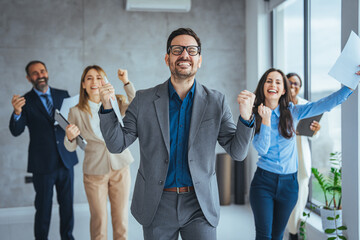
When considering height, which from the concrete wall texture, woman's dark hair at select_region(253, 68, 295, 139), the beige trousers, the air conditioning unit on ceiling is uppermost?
the air conditioning unit on ceiling

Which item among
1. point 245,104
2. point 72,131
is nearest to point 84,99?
point 72,131

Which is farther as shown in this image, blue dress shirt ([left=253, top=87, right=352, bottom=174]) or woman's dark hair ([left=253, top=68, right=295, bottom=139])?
woman's dark hair ([left=253, top=68, right=295, bottom=139])

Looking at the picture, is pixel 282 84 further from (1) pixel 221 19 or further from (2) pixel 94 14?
(2) pixel 94 14

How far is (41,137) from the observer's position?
3.67 m

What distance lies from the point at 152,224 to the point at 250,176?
366cm

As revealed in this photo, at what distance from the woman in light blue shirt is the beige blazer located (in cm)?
122

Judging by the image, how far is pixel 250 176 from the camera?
5.49 metres

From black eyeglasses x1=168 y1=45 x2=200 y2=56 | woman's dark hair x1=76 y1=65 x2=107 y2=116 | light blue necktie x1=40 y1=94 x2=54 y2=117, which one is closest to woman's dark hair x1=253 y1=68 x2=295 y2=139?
black eyeglasses x1=168 y1=45 x2=200 y2=56

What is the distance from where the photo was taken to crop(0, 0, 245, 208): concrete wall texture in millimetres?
4973

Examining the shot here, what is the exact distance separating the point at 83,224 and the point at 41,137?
1424 mm

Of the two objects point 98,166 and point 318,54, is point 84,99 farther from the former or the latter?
point 318,54

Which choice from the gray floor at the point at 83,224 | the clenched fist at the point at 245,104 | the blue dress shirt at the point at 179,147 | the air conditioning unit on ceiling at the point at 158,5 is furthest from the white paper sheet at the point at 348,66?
the air conditioning unit on ceiling at the point at 158,5

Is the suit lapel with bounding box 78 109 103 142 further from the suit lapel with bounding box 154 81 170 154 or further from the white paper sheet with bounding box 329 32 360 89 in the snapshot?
the white paper sheet with bounding box 329 32 360 89

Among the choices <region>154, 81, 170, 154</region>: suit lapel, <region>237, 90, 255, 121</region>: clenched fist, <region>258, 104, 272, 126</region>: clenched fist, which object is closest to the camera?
<region>237, 90, 255, 121</region>: clenched fist
